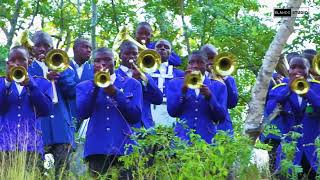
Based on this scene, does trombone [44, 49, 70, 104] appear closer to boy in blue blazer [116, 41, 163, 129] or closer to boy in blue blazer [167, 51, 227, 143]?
boy in blue blazer [116, 41, 163, 129]

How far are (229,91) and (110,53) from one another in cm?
166

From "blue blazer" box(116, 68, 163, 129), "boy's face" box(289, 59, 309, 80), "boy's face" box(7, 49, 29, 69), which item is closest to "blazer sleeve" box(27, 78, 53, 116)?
"boy's face" box(7, 49, 29, 69)

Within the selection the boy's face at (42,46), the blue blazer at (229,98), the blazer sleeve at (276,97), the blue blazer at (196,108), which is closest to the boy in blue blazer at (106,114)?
the blue blazer at (196,108)

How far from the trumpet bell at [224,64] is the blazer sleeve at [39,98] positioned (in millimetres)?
1829

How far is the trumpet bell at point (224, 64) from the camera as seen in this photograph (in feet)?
32.3

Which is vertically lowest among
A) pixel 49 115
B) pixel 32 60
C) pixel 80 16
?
pixel 49 115

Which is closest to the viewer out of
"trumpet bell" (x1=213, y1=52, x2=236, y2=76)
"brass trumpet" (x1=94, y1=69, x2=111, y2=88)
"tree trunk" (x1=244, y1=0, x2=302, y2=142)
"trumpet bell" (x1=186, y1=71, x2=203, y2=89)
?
"brass trumpet" (x1=94, y1=69, x2=111, y2=88)

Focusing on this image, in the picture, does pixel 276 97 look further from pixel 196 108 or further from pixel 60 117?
pixel 60 117

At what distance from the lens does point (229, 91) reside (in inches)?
399

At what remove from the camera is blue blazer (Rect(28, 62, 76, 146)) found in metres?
9.70

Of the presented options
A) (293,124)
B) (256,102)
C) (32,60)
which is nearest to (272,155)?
(293,124)

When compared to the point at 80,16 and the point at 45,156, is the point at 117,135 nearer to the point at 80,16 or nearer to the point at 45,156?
the point at 45,156

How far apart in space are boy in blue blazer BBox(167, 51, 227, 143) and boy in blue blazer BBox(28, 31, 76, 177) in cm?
111

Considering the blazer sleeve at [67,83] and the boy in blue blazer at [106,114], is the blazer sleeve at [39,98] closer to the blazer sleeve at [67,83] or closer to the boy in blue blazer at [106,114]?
the boy in blue blazer at [106,114]
